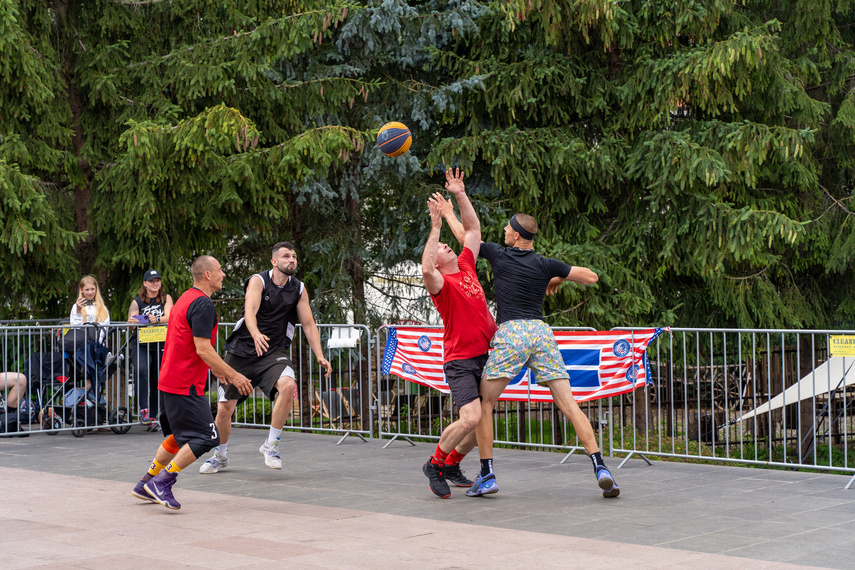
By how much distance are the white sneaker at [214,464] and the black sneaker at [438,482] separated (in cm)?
248

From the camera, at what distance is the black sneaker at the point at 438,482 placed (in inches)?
Answer: 323

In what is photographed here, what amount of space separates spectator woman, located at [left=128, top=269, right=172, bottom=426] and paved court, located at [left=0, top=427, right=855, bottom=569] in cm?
241

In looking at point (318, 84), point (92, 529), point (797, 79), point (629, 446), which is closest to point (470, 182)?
point (318, 84)

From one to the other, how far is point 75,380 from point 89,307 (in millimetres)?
1037

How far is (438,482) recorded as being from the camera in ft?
27.1

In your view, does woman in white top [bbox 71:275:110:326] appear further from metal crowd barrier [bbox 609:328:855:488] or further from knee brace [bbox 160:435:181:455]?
metal crowd barrier [bbox 609:328:855:488]

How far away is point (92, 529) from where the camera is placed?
6.95 m

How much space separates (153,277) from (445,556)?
26.9 feet

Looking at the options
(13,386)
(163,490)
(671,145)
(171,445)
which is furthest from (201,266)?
(671,145)

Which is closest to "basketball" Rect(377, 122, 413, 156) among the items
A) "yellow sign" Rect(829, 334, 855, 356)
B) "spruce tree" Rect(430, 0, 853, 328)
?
"yellow sign" Rect(829, 334, 855, 356)

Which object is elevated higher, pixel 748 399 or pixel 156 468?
pixel 156 468

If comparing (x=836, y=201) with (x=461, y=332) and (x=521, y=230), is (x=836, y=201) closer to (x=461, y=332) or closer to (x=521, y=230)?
(x=521, y=230)

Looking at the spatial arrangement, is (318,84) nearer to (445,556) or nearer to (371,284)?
(371,284)

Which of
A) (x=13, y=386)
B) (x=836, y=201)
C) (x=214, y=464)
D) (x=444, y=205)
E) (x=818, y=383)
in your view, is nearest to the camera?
(x=444, y=205)
